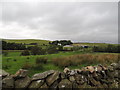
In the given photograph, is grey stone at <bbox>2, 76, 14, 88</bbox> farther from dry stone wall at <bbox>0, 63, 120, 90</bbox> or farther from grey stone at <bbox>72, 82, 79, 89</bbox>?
grey stone at <bbox>72, 82, 79, 89</bbox>

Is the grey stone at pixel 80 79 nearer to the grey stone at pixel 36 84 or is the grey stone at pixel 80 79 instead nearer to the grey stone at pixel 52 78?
the grey stone at pixel 52 78

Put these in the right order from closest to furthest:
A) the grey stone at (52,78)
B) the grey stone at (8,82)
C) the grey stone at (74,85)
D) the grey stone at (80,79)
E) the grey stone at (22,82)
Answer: the grey stone at (8,82), the grey stone at (22,82), the grey stone at (52,78), the grey stone at (74,85), the grey stone at (80,79)

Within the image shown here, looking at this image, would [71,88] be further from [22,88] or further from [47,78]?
[22,88]

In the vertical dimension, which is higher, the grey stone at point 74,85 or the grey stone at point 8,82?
the grey stone at point 8,82

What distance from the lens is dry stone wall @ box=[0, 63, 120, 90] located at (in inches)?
139

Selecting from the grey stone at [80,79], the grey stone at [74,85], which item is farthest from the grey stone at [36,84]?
the grey stone at [80,79]

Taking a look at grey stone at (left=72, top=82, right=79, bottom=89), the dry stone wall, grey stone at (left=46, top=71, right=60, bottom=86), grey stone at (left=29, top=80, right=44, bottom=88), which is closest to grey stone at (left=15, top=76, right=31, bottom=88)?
the dry stone wall

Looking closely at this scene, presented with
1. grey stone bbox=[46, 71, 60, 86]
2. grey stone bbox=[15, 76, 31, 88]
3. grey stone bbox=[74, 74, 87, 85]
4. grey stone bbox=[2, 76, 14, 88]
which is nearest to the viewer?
grey stone bbox=[2, 76, 14, 88]

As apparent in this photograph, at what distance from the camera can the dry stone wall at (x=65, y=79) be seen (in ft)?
11.6

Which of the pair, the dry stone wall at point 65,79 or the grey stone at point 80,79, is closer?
the dry stone wall at point 65,79

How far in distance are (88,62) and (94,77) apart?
2660 millimetres

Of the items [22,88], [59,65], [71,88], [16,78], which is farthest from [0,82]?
[59,65]

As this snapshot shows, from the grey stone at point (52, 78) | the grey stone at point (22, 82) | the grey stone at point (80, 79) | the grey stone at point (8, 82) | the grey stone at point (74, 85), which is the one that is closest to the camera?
the grey stone at point (8, 82)

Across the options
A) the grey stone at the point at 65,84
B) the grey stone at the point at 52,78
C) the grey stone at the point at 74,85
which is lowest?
the grey stone at the point at 74,85
